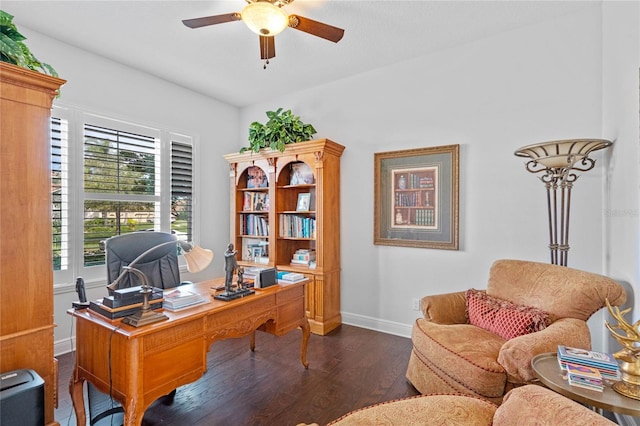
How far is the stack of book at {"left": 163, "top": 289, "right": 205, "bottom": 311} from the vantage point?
70.6 inches

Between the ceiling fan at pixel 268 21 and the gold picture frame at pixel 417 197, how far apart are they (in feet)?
5.17

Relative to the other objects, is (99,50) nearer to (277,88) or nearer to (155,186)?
(155,186)

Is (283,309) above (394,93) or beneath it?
beneath

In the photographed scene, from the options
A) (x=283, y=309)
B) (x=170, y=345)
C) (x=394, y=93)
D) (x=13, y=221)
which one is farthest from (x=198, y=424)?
(x=394, y=93)

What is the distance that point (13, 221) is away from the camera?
4.79 ft

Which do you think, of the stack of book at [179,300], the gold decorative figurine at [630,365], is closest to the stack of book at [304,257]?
the stack of book at [179,300]

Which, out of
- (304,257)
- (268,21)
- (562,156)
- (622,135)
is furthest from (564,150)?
(304,257)

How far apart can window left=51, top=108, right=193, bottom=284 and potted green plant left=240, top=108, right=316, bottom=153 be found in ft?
3.37

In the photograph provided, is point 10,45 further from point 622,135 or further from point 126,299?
point 622,135

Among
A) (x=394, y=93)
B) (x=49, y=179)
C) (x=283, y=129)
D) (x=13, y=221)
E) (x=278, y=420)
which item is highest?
(x=394, y=93)

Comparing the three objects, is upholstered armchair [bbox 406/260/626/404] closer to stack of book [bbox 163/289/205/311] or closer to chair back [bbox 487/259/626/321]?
chair back [bbox 487/259/626/321]

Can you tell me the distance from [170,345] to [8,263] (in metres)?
0.82

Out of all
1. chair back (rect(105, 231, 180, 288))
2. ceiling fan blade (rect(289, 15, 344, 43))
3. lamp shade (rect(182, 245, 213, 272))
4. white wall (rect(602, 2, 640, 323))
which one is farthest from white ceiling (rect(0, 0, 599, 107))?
lamp shade (rect(182, 245, 213, 272))

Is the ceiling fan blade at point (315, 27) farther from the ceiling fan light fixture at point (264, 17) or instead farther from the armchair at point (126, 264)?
the armchair at point (126, 264)
